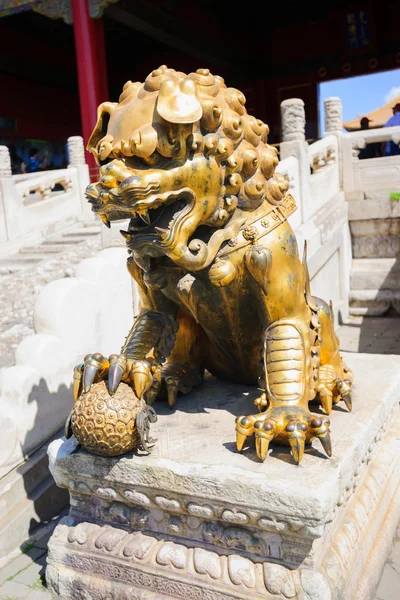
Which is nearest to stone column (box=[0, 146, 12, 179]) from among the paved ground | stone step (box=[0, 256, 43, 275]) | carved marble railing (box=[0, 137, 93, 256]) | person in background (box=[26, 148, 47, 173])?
carved marble railing (box=[0, 137, 93, 256])

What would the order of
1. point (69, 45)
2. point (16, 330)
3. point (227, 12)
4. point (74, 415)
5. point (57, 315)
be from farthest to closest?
point (69, 45) < point (227, 12) < point (16, 330) < point (57, 315) < point (74, 415)

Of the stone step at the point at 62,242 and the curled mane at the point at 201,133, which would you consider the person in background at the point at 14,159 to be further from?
the curled mane at the point at 201,133

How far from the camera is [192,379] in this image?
229cm

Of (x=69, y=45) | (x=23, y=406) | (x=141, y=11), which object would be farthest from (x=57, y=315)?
(x=69, y=45)

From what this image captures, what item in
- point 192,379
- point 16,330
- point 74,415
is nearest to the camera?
point 74,415

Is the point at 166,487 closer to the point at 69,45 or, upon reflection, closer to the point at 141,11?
the point at 141,11

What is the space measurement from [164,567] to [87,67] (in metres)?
8.63

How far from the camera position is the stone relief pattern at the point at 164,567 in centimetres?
163

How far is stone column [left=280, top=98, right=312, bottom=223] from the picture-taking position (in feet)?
17.4

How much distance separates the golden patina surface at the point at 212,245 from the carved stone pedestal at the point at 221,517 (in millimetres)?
119

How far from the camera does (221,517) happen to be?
66.9 inches

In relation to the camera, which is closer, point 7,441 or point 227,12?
point 7,441

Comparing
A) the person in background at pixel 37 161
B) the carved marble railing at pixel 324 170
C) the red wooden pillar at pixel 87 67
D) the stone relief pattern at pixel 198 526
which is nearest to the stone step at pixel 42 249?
the red wooden pillar at pixel 87 67

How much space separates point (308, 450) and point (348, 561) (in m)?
0.38
